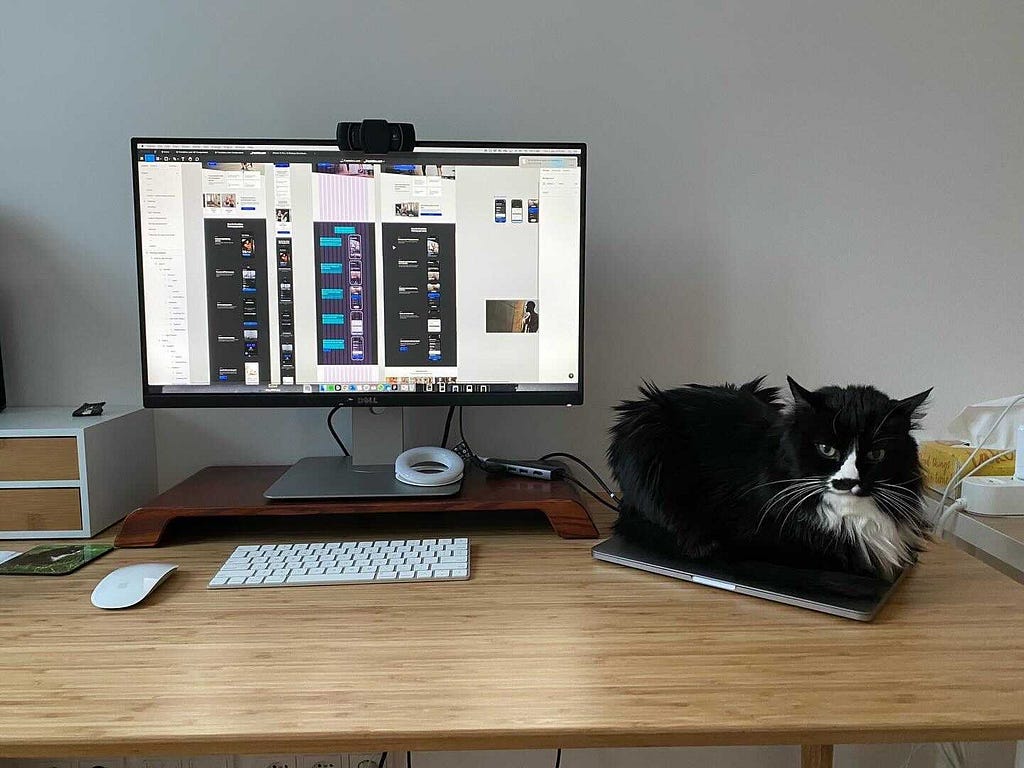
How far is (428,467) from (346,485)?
12 centimetres

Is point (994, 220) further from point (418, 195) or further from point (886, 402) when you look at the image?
point (418, 195)

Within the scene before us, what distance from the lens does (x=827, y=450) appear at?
0.75m

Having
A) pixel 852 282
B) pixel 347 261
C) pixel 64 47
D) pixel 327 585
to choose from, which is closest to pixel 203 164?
pixel 347 261

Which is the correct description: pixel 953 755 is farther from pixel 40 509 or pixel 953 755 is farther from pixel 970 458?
pixel 40 509

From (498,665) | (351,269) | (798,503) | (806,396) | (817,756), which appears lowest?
(817,756)

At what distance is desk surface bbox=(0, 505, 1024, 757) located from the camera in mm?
525

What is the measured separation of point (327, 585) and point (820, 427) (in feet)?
1.87

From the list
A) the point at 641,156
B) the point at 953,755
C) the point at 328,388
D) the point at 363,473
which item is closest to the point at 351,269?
the point at 328,388

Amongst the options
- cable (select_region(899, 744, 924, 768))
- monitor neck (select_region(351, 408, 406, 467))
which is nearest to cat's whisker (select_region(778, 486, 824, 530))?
monitor neck (select_region(351, 408, 406, 467))

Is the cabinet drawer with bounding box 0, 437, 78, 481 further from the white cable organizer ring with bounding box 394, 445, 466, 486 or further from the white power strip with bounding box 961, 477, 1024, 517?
the white power strip with bounding box 961, 477, 1024, 517

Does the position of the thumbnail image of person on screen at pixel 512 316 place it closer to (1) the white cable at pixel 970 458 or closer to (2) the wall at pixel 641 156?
(2) the wall at pixel 641 156

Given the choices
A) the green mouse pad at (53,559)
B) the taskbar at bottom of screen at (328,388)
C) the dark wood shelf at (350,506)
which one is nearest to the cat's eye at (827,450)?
the dark wood shelf at (350,506)

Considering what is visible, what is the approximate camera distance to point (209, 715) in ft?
1.76

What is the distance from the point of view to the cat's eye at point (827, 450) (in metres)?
0.75
